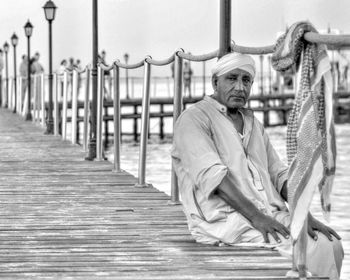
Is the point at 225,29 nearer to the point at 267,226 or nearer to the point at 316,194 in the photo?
the point at 267,226

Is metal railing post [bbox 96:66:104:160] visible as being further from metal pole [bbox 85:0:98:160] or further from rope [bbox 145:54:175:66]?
rope [bbox 145:54:175:66]

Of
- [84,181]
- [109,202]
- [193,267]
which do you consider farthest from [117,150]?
[193,267]

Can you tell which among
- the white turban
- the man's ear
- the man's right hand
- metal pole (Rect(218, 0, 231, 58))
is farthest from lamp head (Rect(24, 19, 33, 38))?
the man's right hand

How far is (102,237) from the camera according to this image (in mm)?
6312

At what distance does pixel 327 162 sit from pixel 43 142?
12.3 m

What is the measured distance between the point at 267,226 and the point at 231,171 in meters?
0.37

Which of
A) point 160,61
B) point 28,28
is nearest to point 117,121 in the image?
point 160,61

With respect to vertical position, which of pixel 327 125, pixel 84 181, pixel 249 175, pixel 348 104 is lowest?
pixel 348 104

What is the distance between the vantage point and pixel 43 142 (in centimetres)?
1686

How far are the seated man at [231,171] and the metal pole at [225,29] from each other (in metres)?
0.84

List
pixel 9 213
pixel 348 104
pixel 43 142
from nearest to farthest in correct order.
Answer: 1. pixel 9 213
2. pixel 43 142
3. pixel 348 104

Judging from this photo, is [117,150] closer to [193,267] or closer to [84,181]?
[84,181]

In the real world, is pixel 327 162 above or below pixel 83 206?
above

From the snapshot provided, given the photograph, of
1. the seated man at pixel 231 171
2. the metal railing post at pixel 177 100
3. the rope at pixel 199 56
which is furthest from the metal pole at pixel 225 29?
the metal railing post at pixel 177 100
